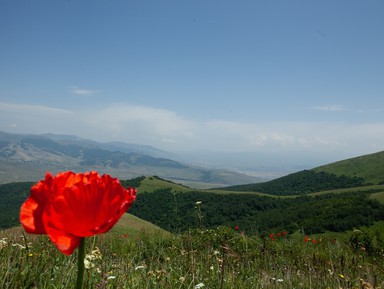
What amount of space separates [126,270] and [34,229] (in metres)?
2.61

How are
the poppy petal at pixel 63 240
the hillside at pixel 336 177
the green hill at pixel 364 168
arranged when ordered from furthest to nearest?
1. the hillside at pixel 336 177
2. the green hill at pixel 364 168
3. the poppy petal at pixel 63 240

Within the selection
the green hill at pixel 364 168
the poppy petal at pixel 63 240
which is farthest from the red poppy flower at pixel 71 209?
the green hill at pixel 364 168

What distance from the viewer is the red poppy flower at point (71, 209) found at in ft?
3.80

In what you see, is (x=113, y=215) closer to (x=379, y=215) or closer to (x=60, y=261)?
(x=60, y=261)

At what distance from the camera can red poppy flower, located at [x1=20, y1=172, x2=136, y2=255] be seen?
1.16 m

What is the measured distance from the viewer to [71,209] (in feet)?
3.87

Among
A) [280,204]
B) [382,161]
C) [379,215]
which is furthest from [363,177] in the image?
[379,215]

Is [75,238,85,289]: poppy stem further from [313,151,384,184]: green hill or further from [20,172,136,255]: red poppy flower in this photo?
[313,151,384,184]: green hill

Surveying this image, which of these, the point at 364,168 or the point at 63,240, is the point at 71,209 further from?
the point at 364,168

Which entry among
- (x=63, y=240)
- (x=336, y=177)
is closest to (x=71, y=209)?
(x=63, y=240)

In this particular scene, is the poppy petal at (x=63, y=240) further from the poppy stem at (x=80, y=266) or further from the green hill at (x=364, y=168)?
the green hill at (x=364, y=168)

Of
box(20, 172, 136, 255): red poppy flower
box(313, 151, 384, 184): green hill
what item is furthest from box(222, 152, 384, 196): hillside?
box(20, 172, 136, 255): red poppy flower

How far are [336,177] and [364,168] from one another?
1058cm

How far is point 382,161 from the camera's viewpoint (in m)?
123
